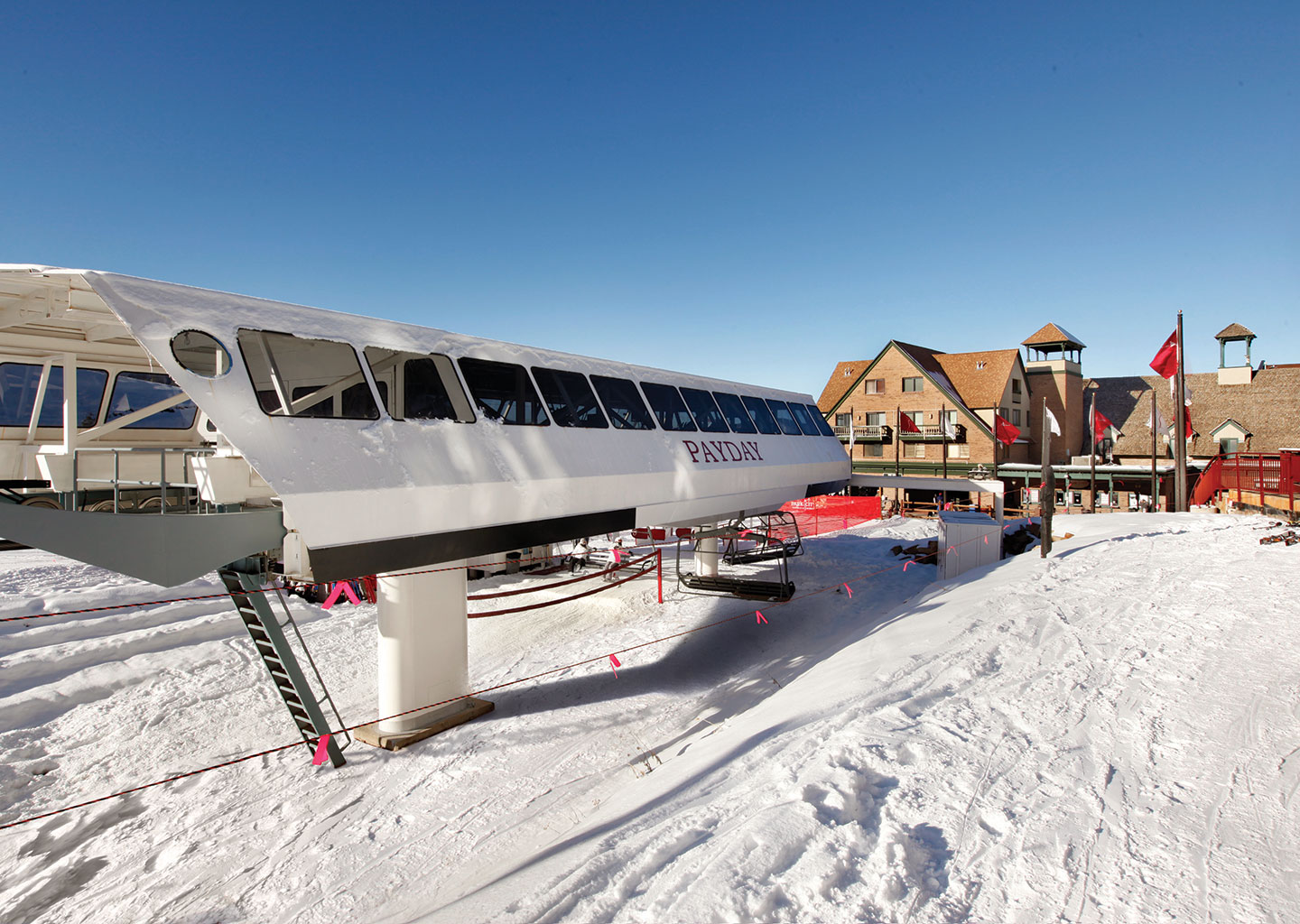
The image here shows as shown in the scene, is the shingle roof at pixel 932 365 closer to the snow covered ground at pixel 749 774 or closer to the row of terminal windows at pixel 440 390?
the snow covered ground at pixel 749 774

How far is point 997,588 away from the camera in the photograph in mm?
11289

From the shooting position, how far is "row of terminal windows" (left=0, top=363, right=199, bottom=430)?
898cm

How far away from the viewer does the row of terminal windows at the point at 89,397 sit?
8984mm

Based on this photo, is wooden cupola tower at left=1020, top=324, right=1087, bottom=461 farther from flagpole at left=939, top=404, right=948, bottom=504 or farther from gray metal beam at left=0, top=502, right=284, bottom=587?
gray metal beam at left=0, top=502, right=284, bottom=587

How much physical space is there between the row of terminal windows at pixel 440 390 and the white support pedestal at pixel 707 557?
590cm

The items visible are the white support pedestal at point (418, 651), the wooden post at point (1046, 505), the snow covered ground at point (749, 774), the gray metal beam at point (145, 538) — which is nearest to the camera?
the snow covered ground at point (749, 774)

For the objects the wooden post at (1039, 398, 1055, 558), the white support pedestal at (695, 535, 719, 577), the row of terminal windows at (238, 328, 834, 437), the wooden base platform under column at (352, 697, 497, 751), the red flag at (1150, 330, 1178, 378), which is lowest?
the wooden base platform under column at (352, 697, 497, 751)

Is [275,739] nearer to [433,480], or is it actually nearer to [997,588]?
[433,480]

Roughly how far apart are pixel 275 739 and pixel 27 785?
2.73m

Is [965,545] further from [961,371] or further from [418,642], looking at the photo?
[961,371]

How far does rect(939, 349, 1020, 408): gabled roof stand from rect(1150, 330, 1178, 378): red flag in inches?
582

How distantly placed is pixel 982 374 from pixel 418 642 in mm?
42484

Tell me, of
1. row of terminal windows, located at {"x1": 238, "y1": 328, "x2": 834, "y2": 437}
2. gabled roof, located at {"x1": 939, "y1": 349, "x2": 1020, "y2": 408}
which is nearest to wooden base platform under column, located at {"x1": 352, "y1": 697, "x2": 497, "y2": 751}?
row of terminal windows, located at {"x1": 238, "y1": 328, "x2": 834, "y2": 437}

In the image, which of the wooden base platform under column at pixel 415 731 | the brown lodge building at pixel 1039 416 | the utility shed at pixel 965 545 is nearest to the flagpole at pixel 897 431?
the brown lodge building at pixel 1039 416
